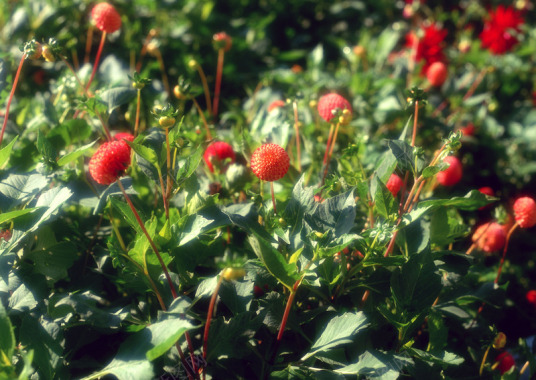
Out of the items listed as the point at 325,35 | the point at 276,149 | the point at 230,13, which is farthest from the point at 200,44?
the point at 276,149

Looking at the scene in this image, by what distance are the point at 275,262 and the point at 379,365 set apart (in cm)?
19

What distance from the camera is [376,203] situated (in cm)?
70

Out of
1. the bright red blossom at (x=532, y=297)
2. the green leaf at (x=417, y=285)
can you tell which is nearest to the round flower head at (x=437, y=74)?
the bright red blossom at (x=532, y=297)

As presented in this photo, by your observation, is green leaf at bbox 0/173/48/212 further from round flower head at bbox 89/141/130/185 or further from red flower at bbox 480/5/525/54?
red flower at bbox 480/5/525/54

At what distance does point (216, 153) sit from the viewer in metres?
0.93

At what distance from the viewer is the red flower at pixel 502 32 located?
1862mm

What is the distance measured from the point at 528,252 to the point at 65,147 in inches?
52.8

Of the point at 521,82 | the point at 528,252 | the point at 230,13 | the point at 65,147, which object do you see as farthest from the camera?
the point at 230,13

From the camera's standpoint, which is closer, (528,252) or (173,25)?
(528,252)

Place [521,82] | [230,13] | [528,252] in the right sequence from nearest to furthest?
[528,252], [521,82], [230,13]

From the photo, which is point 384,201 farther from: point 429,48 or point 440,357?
point 429,48

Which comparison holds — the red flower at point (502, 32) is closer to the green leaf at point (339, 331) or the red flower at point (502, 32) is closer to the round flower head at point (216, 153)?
the round flower head at point (216, 153)

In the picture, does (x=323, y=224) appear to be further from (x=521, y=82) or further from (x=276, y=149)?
(x=521, y=82)

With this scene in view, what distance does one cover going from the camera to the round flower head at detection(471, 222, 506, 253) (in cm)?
93
